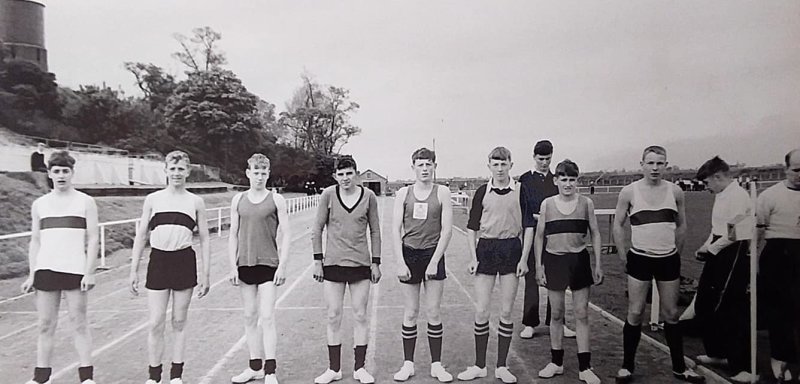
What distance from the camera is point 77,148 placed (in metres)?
2.90

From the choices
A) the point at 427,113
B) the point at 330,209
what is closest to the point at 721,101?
the point at 427,113

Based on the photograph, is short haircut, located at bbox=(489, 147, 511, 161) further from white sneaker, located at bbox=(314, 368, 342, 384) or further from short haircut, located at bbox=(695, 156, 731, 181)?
white sneaker, located at bbox=(314, 368, 342, 384)

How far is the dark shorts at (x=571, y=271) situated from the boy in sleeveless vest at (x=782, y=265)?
0.84 meters

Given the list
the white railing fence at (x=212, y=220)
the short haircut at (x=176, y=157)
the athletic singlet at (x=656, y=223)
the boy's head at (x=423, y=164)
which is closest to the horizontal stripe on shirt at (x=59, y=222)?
the white railing fence at (x=212, y=220)

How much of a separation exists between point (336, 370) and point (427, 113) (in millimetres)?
1580

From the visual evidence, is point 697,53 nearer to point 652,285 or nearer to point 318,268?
point 652,285

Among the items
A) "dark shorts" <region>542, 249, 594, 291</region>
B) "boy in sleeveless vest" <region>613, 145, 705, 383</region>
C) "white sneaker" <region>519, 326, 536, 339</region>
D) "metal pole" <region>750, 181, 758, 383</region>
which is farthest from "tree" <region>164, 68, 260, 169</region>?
"metal pole" <region>750, 181, 758, 383</region>

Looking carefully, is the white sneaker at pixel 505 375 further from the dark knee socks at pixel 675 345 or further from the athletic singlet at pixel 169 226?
the athletic singlet at pixel 169 226

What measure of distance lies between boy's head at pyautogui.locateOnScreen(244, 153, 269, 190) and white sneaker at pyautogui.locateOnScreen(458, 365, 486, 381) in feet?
4.64

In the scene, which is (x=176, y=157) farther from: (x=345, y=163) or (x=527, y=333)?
Answer: (x=527, y=333)

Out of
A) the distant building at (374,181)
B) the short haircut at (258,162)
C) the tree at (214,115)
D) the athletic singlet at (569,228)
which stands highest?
the tree at (214,115)

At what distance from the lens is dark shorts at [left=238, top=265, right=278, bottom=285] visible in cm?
277

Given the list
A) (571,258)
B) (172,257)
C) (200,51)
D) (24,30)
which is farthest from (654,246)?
(24,30)

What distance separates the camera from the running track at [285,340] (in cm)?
280
